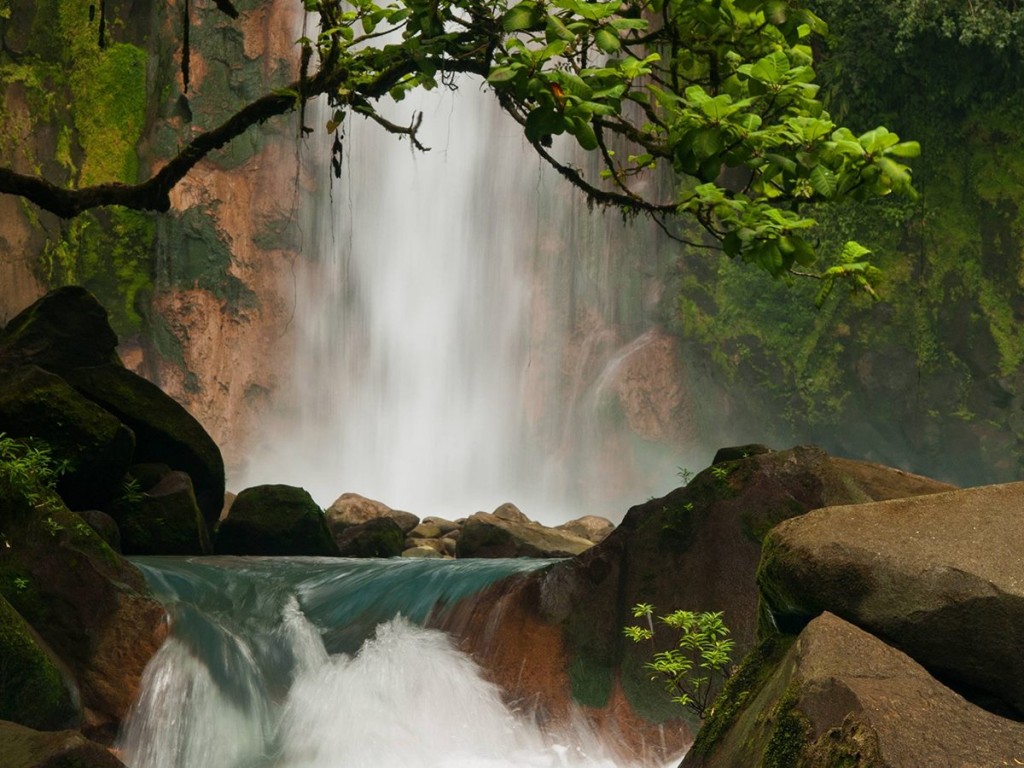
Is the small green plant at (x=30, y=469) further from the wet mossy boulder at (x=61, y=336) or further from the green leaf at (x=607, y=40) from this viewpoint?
the green leaf at (x=607, y=40)

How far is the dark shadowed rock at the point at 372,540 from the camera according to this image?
12266 millimetres

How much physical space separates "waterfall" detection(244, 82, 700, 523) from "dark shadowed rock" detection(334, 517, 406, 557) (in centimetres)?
973

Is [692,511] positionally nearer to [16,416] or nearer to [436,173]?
[16,416]

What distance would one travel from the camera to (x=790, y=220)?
187 inches

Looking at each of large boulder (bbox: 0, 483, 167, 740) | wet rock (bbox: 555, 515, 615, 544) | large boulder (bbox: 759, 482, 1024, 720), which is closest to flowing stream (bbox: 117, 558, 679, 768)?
large boulder (bbox: 0, 483, 167, 740)

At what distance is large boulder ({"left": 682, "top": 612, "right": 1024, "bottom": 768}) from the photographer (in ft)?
9.04

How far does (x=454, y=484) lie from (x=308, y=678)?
591 inches

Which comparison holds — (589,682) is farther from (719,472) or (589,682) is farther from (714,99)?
(714,99)

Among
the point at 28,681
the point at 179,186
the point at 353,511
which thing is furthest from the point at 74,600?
the point at 179,186

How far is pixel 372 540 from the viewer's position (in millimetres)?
12383

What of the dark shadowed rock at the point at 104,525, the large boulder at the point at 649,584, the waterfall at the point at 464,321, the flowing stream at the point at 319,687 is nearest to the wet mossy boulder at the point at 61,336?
the dark shadowed rock at the point at 104,525

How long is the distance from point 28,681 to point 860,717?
4.47 meters

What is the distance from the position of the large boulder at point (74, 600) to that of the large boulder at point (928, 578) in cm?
445

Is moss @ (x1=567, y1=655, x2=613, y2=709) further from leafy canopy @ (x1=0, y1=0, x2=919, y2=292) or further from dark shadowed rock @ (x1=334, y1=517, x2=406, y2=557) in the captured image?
dark shadowed rock @ (x1=334, y1=517, x2=406, y2=557)
